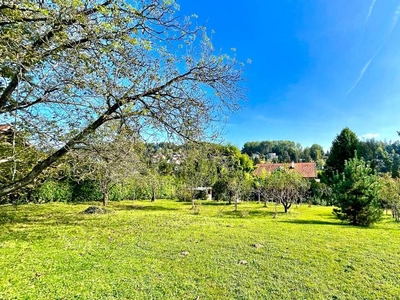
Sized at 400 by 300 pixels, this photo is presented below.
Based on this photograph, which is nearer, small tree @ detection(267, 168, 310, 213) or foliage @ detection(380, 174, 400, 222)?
foliage @ detection(380, 174, 400, 222)

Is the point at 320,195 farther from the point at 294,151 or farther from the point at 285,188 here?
the point at 294,151

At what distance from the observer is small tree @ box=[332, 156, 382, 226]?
36.2 feet

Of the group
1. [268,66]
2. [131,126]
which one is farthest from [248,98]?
[268,66]

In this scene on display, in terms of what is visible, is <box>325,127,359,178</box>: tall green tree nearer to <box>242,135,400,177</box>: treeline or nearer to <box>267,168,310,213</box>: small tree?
<box>267,168,310,213</box>: small tree

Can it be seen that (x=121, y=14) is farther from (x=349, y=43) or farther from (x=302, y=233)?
(x=349, y=43)

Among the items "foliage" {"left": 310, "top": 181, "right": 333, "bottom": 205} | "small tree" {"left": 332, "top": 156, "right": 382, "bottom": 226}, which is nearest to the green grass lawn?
"small tree" {"left": 332, "top": 156, "right": 382, "bottom": 226}

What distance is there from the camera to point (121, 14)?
3.71 meters

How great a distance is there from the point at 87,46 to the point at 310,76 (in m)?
14.2

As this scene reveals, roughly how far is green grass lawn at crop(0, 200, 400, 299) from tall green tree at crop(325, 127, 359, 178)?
25.1 meters

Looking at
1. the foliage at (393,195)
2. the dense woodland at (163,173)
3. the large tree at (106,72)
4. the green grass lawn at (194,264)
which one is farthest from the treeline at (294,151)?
the large tree at (106,72)

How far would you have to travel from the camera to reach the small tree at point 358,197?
11031 mm

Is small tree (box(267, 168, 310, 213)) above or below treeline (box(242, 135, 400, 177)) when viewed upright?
below

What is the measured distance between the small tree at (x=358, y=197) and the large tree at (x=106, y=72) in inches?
379

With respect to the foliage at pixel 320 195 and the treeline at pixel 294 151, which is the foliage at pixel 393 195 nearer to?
the foliage at pixel 320 195
